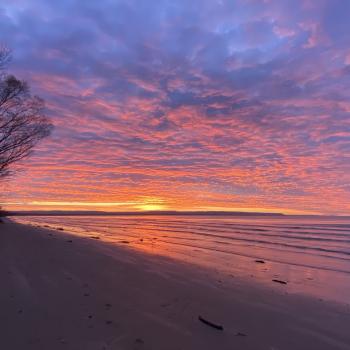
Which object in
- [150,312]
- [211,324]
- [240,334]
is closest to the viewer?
[240,334]

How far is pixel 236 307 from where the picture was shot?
588cm

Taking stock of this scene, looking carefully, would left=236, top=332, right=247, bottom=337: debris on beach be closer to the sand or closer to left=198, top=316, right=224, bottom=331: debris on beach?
the sand

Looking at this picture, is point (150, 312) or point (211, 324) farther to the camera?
point (150, 312)

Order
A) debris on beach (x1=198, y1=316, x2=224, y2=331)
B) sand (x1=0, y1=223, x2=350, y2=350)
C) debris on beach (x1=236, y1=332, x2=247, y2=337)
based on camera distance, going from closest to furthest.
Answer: sand (x1=0, y1=223, x2=350, y2=350), debris on beach (x1=236, y1=332, x2=247, y2=337), debris on beach (x1=198, y1=316, x2=224, y2=331)

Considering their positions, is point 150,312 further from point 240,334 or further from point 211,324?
point 240,334

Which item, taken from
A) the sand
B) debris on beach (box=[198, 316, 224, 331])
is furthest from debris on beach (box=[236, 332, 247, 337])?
debris on beach (box=[198, 316, 224, 331])

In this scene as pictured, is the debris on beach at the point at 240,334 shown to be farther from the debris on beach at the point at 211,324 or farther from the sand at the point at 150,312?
the debris on beach at the point at 211,324

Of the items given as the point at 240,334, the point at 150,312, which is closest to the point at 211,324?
the point at 240,334

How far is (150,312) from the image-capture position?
5215mm

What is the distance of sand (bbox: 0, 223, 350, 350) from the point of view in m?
4.24

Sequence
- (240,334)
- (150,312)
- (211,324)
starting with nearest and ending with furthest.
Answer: (240,334) < (211,324) < (150,312)

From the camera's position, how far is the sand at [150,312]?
4238 mm

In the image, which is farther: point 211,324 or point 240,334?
point 211,324

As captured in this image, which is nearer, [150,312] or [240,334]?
[240,334]
